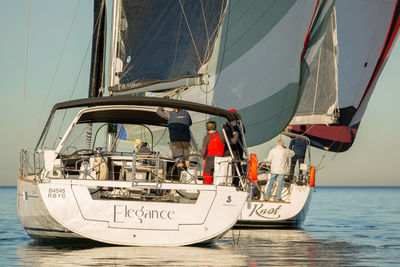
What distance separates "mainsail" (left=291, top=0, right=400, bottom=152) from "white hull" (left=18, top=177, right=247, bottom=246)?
12.9 m

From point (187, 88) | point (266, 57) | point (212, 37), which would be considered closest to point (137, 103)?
point (187, 88)

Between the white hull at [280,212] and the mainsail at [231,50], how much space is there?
2.28m

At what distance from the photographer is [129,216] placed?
9203 mm

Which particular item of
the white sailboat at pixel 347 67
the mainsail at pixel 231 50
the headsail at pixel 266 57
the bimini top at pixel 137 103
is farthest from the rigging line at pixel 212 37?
the white sailboat at pixel 347 67

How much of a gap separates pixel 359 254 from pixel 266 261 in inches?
67.6

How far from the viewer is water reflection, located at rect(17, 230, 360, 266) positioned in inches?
332

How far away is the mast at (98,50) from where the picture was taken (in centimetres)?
1460

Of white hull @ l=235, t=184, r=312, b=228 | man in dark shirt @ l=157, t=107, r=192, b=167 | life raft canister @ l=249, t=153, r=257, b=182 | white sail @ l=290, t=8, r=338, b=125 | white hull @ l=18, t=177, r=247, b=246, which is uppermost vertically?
white sail @ l=290, t=8, r=338, b=125

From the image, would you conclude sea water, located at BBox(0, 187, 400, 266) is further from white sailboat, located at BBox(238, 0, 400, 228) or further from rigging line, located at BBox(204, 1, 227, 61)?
white sailboat, located at BBox(238, 0, 400, 228)

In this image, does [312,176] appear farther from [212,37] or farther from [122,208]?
[122,208]

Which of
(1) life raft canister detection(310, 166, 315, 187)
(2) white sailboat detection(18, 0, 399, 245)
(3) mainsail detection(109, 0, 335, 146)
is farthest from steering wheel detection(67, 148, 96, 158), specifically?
(1) life raft canister detection(310, 166, 315, 187)

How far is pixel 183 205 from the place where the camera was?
30.7ft

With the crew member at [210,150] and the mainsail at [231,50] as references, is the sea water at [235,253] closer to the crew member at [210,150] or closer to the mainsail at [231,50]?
the crew member at [210,150]

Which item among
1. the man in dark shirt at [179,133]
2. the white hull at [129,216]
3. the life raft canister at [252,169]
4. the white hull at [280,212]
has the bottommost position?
the white hull at [280,212]
